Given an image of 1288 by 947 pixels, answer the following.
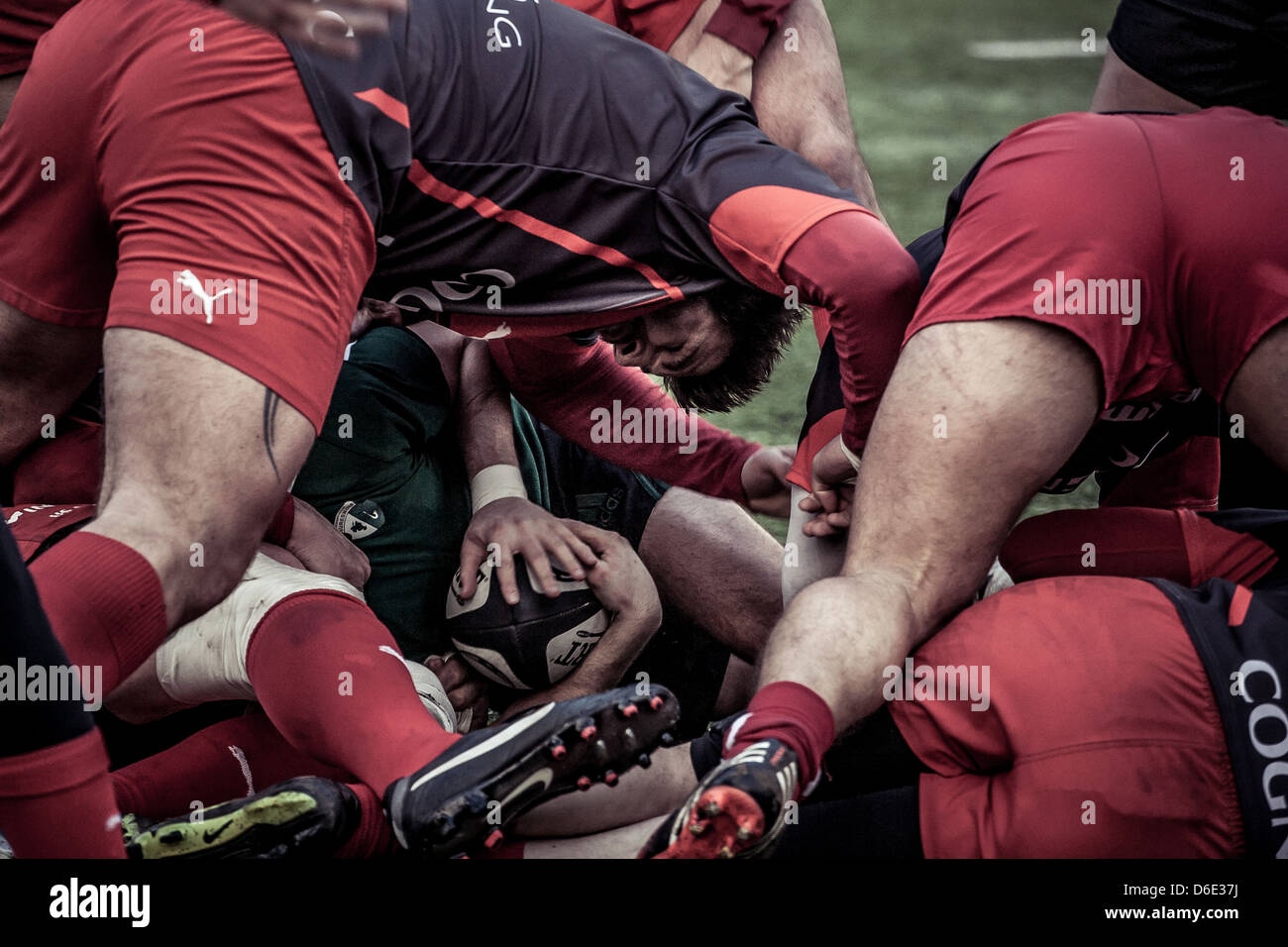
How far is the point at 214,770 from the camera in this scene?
2.15m

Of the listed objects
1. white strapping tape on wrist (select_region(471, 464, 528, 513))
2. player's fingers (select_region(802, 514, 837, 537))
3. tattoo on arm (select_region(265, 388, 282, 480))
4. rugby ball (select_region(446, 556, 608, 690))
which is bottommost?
rugby ball (select_region(446, 556, 608, 690))

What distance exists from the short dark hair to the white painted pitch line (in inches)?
188

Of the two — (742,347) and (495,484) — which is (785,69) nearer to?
(742,347)

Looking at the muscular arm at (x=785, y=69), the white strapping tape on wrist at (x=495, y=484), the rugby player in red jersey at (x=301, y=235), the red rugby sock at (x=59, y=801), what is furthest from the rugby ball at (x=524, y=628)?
the muscular arm at (x=785, y=69)

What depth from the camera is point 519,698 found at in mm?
2553

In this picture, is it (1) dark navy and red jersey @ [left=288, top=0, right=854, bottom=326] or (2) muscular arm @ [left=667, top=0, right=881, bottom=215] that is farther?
(2) muscular arm @ [left=667, top=0, right=881, bottom=215]

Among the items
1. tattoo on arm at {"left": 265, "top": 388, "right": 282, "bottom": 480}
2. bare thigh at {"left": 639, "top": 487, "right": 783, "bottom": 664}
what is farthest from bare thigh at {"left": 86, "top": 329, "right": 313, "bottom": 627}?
bare thigh at {"left": 639, "top": 487, "right": 783, "bottom": 664}

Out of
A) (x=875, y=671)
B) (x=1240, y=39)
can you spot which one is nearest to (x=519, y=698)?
(x=875, y=671)

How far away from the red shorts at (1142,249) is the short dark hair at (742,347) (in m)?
0.51

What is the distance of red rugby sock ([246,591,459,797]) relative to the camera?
1892mm

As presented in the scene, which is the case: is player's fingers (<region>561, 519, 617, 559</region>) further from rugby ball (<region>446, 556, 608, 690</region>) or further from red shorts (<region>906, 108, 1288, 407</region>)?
red shorts (<region>906, 108, 1288, 407</region>)

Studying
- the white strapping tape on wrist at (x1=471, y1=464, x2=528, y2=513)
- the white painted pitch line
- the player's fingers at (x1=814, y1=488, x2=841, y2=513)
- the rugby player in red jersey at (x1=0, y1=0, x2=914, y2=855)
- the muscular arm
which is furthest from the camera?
the white painted pitch line

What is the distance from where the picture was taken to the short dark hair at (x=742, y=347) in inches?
98.4

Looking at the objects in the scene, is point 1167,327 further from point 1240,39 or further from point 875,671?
point 1240,39
